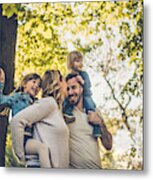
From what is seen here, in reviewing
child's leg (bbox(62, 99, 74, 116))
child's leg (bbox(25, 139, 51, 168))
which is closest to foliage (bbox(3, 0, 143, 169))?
child's leg (bbox(62, 99, 74, 116))

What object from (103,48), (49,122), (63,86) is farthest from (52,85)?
(103,48)

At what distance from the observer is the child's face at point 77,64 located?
2004 mm

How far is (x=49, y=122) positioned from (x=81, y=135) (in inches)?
5.5

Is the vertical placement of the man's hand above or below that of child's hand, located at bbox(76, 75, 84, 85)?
below

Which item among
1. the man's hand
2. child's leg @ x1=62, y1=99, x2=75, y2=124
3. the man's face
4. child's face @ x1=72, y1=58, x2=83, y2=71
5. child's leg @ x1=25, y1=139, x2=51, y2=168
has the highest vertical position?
child's face @ x1=72, y1=58, x2=83, y2=71

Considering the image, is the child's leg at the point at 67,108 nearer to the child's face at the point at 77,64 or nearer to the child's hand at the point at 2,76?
the child's face at the point at 77,64

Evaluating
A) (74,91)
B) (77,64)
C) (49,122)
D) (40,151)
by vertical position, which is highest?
(77,64)

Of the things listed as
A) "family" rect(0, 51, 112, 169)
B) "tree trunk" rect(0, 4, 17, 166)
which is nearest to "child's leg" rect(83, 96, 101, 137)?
"family" rect(0, 51, 112, 169)

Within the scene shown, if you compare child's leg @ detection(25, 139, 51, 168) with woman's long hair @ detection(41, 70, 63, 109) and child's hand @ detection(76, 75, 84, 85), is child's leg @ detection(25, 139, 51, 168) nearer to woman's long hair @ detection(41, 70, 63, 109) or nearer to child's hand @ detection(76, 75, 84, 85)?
woman's long hair @ detection(41, 70, 63, 109)

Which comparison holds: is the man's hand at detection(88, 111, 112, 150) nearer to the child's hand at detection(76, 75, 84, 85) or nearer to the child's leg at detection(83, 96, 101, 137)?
the child's leg at detection(83, 96, 101, 137)

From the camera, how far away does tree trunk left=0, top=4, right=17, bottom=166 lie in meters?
2.04

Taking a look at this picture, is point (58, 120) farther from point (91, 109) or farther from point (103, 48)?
point (103, 48)

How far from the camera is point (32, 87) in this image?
203cm

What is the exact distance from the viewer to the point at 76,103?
6.57 feet
